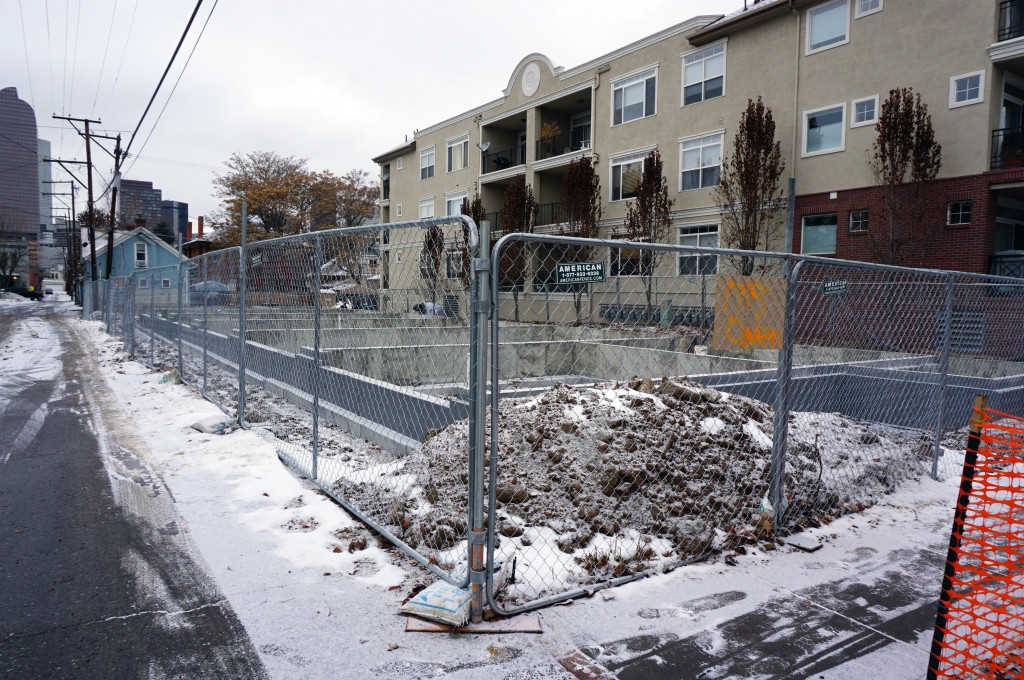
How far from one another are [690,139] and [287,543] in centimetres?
2218

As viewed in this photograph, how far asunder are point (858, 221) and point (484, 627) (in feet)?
63.4

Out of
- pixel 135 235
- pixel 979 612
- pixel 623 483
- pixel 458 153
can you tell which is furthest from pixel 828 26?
pixel 135 235

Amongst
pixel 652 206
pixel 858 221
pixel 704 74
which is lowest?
pixel 858 221

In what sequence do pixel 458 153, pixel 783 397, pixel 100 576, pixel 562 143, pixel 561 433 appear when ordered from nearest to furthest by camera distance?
pixel 100 576
pixel 783 397
pixel 561 433
pixel 562 143
pixel 458 153

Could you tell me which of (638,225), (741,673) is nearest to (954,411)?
(741,673)

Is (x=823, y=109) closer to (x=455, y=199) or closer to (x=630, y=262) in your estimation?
(x=630, y=262)

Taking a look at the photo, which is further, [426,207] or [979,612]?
[426,207]

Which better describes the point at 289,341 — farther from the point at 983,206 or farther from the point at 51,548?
the point at 983,206

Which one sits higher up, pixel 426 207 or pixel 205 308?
pixel 426 207

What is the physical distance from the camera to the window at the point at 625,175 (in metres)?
25.3

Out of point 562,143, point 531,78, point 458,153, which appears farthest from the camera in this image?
point 458,153

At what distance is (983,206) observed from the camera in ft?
53.9

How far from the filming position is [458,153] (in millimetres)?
35219

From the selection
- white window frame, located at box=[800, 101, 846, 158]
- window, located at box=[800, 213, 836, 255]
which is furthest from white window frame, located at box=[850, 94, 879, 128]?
window, located at box=[800, 213, 836, 255]
